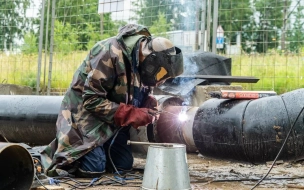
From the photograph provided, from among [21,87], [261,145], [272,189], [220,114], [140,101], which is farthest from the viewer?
[21,87]

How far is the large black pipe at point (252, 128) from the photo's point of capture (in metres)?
3.28

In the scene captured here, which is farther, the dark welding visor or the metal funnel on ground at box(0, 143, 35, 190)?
the dark welding visor

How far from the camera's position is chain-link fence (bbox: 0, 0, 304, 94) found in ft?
22.1

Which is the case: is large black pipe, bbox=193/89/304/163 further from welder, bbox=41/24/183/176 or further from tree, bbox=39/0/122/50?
tree, bbox=39/0/122/50

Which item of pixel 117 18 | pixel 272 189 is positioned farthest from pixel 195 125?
pixel 117 18

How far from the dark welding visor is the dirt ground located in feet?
2.58

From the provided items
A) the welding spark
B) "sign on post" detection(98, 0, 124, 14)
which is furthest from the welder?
"sign on post" detection(98, 0, 124, 14)

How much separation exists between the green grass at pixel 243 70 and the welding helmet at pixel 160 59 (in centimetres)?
362

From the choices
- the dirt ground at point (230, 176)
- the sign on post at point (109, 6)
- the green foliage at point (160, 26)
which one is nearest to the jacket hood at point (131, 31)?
the dirt ground at point (230, 176)

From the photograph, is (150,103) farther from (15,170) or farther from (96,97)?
(15,170)

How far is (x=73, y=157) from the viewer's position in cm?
359

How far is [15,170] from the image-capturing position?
8.48ft

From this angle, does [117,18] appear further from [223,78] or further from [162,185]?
[162,185]

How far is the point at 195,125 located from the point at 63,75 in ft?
15.3
